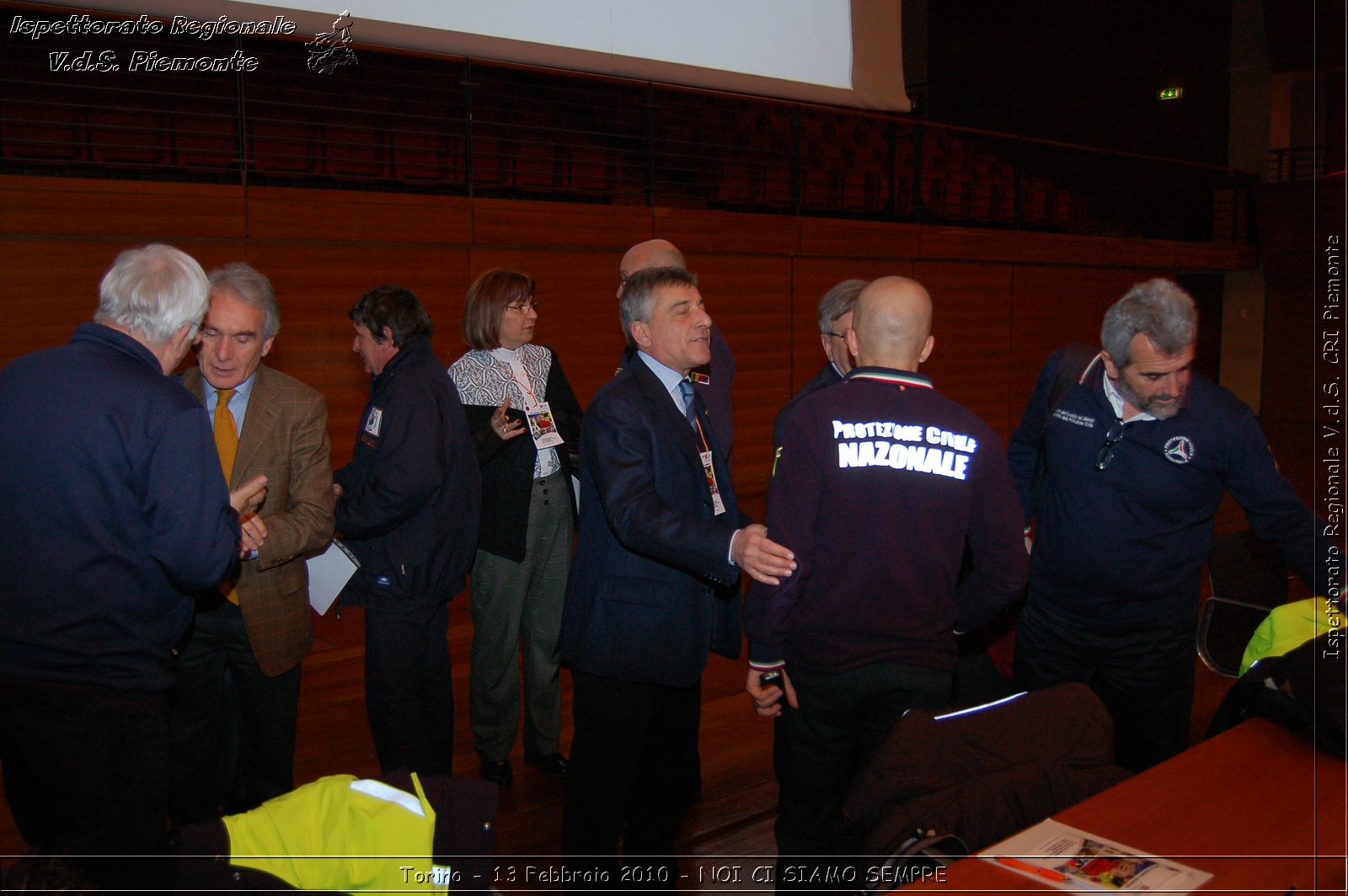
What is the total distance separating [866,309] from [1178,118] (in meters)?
14.8

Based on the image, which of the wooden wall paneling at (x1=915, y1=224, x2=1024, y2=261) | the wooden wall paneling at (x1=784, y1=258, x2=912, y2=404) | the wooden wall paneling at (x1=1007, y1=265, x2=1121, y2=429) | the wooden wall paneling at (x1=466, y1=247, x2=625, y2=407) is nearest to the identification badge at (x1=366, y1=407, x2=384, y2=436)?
the wooden wall paneling at (x1=466, y1=247, x2=625, y2=407)

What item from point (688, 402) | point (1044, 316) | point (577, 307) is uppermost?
point (1044, 316)

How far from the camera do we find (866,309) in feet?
7.33

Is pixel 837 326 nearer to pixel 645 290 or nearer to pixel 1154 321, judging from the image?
pixel 645 290

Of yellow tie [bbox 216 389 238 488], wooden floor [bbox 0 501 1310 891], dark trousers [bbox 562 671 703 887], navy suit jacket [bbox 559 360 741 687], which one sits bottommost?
wooden floor [bbox 0 501 1310 891]

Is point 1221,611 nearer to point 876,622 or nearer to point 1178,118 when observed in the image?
point 876,622

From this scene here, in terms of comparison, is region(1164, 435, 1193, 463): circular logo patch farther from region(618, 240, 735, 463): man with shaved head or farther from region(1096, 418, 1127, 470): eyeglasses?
region(618, 240, 735, 463): man with shaved head

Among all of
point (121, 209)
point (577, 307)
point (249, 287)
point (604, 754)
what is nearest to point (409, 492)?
point (249, 287)

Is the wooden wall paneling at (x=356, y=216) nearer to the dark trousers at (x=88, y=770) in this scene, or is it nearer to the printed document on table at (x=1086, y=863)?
the dark trousers at (x=88, y=770)

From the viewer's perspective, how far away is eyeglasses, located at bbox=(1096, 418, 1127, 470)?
102 inches

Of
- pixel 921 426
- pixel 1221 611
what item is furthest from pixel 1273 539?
pixel 1221 611

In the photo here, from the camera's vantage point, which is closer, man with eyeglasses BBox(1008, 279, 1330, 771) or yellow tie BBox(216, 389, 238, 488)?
man with eyeglasses BBox(1008, 279, 1330, 771)

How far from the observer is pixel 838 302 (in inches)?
126

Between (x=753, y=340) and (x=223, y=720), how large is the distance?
632 cm
